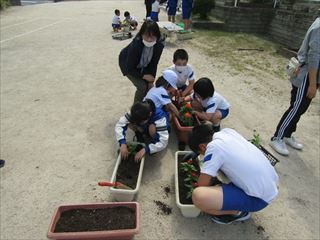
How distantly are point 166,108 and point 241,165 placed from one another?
1443 mm

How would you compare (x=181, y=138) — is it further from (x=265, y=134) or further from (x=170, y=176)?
(x=265, y=134)

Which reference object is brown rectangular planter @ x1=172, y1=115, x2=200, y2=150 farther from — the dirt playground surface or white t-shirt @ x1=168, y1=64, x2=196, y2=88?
white t-shirt @ x1=168, y1=64, x2=196, y2=88

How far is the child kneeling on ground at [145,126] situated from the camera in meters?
2.69

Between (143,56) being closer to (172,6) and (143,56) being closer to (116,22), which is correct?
(116,22)

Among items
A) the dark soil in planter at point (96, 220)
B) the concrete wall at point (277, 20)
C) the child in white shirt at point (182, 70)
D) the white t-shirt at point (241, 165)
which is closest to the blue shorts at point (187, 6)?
the concrete wall at point (277, 20)

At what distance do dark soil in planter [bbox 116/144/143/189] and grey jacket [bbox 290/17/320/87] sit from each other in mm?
1973

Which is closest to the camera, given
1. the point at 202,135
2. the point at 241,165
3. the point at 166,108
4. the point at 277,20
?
the point at 241,165

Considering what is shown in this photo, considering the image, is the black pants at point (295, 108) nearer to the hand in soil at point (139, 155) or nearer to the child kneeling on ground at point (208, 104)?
the child kneeling on ground at point (208, 104)

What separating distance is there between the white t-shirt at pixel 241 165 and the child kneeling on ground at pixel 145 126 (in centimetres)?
81

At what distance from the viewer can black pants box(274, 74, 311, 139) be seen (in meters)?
3.00

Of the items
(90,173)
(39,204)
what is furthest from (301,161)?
(39,204)

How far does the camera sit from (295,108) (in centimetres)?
312

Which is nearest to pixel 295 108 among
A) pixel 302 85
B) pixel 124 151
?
pixel 302 85

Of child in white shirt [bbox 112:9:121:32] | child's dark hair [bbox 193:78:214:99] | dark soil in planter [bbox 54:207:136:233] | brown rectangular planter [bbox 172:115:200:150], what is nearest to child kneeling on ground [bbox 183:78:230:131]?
child's dark hair [bbox 193:78:214:99]
